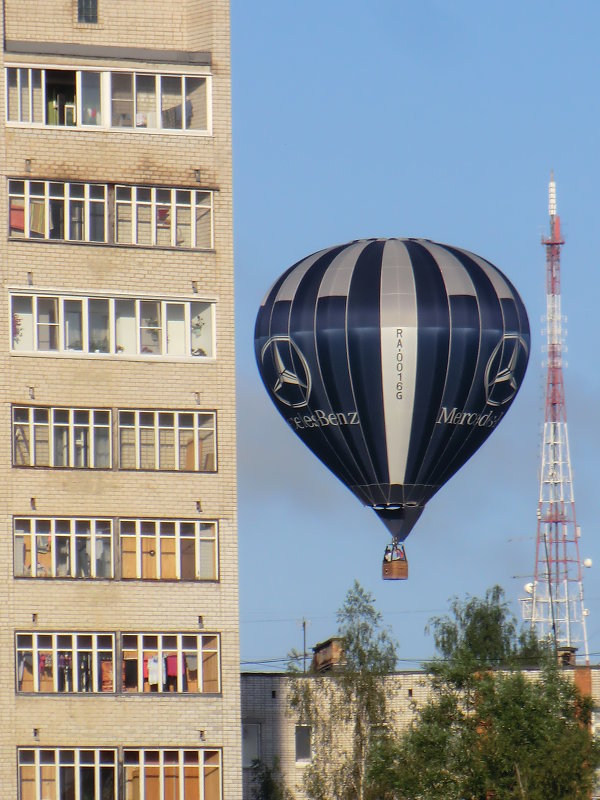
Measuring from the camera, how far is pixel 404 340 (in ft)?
258

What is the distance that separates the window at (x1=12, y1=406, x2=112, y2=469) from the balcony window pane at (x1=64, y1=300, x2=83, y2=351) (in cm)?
61

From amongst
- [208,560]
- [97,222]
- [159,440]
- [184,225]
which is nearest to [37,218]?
[97,222]

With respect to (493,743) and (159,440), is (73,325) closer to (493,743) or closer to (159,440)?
(159,440)

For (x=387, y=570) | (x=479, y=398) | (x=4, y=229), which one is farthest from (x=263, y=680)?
(x=4, y=229)

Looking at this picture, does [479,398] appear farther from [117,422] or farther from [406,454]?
[117,422]

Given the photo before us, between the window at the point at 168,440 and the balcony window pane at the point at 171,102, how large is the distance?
9.03 metres

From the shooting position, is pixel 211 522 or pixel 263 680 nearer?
pixel 211 522

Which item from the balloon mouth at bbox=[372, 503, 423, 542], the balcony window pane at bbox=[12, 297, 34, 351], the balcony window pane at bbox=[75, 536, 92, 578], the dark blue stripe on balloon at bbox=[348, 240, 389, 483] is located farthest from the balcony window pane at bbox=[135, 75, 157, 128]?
the balloon mouth at bbox=[372, 503, 423, 542]

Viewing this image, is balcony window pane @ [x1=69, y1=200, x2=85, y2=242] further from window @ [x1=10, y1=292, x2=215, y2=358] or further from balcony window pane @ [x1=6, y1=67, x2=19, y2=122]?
balcony window pane @ [x1=6, y1=67, x2=19, y2=122]

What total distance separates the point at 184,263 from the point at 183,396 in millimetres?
4094

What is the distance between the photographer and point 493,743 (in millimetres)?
66250

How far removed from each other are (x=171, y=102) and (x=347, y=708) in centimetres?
2040

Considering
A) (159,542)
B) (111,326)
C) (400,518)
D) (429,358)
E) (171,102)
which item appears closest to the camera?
(159,542)

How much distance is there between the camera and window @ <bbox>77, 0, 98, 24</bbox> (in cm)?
7906
